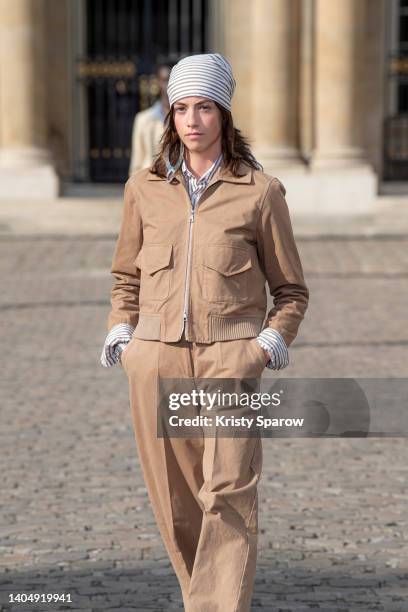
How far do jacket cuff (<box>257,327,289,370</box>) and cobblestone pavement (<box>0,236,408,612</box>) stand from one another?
1.14m

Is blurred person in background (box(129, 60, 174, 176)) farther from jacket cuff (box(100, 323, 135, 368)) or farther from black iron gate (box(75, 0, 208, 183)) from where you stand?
black iron gate (box(75, 0, 208, 183))

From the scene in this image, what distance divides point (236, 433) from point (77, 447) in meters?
3.71

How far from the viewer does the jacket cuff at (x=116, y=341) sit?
4418mm

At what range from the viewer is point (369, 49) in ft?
72.5

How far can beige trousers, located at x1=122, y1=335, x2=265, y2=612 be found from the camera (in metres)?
4.27

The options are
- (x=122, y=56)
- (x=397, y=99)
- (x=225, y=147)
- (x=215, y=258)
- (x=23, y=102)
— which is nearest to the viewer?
(x=215, y=258)

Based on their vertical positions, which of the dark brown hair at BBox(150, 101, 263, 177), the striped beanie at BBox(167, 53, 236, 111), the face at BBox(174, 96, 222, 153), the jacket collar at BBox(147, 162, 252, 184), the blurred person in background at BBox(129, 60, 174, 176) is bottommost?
the blurred person in background at BBox(129, 60, 174, 176)

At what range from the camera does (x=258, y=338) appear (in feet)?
14.1

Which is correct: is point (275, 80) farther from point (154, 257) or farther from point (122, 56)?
point (154, 257)

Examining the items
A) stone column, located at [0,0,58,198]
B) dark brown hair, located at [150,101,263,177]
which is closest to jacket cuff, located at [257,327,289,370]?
dark brown hair, located at [150,101,263,177]

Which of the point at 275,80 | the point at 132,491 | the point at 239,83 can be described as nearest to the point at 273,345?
the point at 132,491

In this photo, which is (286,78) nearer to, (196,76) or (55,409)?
(55,409)

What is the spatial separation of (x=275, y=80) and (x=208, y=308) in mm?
16976

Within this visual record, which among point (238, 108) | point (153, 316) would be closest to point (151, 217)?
point (153, 316)
